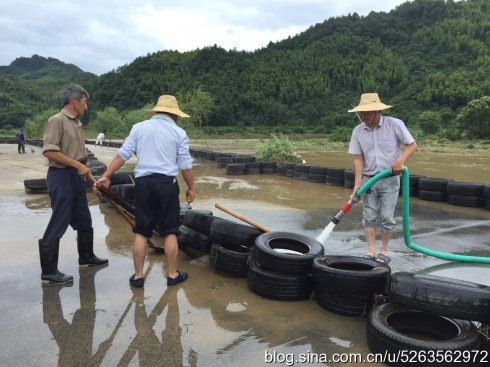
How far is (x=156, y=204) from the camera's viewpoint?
13.4 ft

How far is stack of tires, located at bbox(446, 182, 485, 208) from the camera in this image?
335 inches

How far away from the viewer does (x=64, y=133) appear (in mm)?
4230

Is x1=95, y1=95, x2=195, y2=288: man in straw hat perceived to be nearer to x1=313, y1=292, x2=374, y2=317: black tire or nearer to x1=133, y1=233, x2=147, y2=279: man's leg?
x1=133, y1=233, x2=147, y2=279: man's leg

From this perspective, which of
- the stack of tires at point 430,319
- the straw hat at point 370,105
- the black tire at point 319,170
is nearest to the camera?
the stack of tires at point 430,319

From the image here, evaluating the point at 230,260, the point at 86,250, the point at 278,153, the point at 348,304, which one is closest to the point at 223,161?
the point at 278,153

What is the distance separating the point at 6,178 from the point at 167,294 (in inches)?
444

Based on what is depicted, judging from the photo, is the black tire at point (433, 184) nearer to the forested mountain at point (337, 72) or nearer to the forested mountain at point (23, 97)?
the forested mountain at point (23, 97)

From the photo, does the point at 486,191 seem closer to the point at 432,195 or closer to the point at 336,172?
the point at 432,195

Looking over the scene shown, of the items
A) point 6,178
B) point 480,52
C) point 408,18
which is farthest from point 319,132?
point 408,18

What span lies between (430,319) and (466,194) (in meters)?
6.44

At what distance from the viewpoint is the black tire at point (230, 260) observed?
14.4 ft

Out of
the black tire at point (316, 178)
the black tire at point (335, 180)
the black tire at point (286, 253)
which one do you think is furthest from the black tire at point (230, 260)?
the black tire at point (316, 178)

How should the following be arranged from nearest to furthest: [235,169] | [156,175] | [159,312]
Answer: [159,312], [156,175], [235,169]

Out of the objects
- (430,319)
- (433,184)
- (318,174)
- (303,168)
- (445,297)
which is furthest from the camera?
(303,168)
